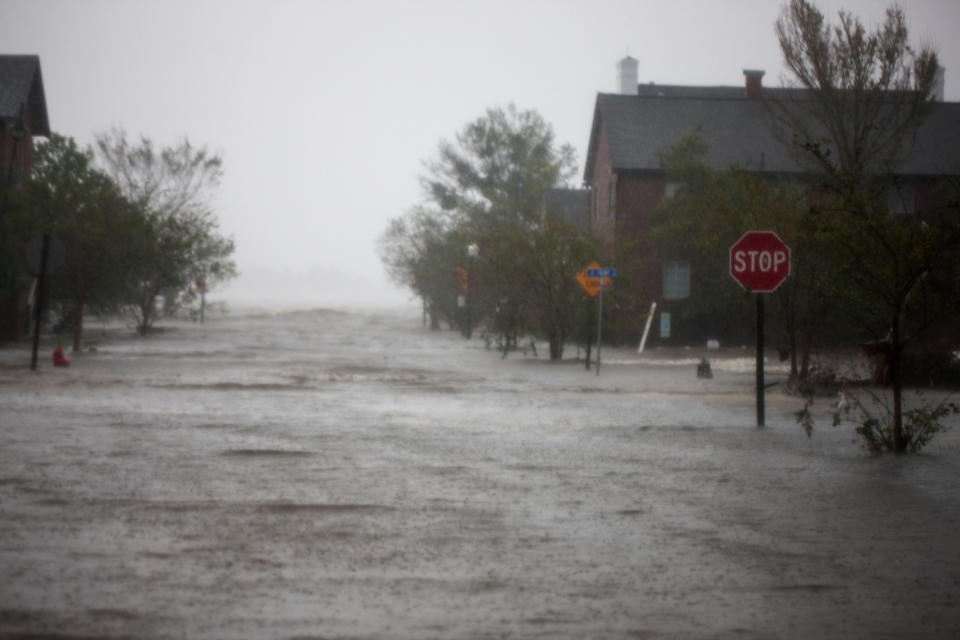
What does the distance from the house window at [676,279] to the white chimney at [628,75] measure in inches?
820

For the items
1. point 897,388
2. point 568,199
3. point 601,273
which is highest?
point 568,199

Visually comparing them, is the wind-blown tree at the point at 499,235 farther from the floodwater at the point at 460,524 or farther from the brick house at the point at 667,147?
the floodwater at the point at 460,524

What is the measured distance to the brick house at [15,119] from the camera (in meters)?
38.1

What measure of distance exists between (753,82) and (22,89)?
31642 millimetres

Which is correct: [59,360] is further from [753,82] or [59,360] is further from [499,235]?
[753,82]

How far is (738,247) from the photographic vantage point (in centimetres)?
1786

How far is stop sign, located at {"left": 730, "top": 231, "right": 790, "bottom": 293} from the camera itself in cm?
1738

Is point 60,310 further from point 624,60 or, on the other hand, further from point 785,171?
point 624,60

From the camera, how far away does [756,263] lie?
17.4m

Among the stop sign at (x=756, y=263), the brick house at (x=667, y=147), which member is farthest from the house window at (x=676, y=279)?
the stop sign at (x=756, y=263)

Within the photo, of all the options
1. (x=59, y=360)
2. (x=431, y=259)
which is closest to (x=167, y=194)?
(x=431, y=259)

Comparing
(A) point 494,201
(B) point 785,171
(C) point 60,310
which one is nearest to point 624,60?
(A) point 494,201

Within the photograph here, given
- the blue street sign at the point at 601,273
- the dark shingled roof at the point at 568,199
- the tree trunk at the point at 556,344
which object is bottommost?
the tree trunk at the point at 556,344

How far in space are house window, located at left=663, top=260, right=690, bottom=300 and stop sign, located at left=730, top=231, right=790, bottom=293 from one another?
31089 millimetres
